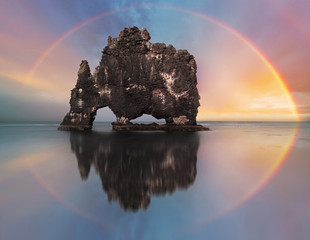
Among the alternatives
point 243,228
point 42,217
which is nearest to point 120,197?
point 42,217

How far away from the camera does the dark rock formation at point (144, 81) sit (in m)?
31.9

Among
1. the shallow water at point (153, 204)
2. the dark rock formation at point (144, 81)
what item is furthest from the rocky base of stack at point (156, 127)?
the shallow water at point (153, 204)

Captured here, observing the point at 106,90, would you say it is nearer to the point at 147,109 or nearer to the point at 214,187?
the point at 147,109

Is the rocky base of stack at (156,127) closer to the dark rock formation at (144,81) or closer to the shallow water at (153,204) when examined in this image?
the dark rock formation at (144,81)

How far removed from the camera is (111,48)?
33219 mm

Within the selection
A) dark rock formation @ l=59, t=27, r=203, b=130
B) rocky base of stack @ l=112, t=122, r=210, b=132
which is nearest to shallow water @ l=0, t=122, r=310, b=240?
rocky base of stack @ l=112, t=122, r=210, b=132

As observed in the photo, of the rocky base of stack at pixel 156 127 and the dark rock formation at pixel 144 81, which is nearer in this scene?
the dark rock formation at pixel 144 81

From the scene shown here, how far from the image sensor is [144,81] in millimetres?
31875

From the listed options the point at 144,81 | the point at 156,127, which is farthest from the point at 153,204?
the point at 156,127

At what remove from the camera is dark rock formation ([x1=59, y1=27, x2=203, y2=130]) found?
31.9 meters

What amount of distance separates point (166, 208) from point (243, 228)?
5.35 feet

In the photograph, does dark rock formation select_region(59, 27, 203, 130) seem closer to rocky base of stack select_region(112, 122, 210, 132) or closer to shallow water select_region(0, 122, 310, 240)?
rocky base of stack select_region(112, 122, 210, 132)

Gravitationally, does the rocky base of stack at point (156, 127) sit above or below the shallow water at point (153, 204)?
above

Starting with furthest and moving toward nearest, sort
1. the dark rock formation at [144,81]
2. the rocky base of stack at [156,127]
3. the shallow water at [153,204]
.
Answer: the rocky base of stack at [156,127] < the dark rock formation at [144,81] < the shallow water at [153,204]
